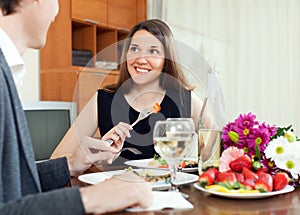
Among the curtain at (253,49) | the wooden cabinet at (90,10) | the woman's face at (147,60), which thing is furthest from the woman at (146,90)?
the wooden cabinet at (90,10)

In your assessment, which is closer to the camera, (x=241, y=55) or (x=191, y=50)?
(x=241, y=55)

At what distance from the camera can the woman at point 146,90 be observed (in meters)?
2.22

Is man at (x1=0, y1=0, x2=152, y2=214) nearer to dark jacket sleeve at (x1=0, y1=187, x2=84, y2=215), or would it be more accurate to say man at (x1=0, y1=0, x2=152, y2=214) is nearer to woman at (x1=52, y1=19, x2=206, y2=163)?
dark jacket sleeve at (x1=0, y1=187, x2=84, y2=215)

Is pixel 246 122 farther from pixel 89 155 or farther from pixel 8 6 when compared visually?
pixel 8 6

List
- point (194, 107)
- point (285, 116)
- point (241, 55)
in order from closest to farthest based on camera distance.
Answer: point (194, 107), point (285, 116), point (241, 55)

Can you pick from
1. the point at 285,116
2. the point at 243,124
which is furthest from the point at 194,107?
the point at 285,116

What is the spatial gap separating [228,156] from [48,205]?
62 cm

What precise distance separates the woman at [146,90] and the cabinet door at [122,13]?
171 cm

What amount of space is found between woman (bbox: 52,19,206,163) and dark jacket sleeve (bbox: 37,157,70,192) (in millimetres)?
947

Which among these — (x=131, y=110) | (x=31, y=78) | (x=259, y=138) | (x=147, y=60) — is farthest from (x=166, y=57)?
Answer: (x=31, y=78)

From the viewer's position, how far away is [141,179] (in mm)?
1140

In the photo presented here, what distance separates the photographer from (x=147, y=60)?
2189 mm

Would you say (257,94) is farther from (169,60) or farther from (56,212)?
(56,212)

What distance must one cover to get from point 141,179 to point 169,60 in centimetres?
119
